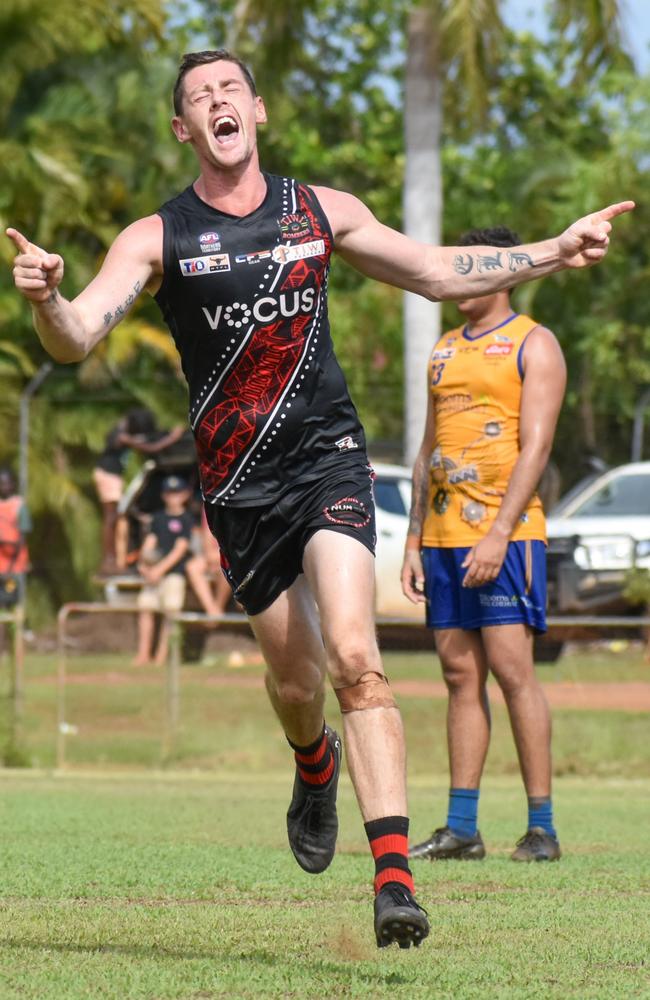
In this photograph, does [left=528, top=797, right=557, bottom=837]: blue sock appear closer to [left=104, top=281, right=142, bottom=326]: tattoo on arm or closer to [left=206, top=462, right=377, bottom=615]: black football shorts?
[left=206, top=462, right=377, bottom=615]: black football shorts

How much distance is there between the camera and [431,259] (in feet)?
18.2

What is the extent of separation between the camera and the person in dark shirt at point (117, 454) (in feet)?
67.7

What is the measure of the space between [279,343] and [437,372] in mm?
2619

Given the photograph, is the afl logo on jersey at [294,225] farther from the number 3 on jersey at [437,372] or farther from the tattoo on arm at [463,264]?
the number 3 on jersey at [437,372]

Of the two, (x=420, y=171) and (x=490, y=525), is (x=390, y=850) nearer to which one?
(x=490, y=525)

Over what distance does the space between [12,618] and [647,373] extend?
2152cm

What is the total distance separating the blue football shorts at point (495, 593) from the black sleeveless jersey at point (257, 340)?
7.58 feet

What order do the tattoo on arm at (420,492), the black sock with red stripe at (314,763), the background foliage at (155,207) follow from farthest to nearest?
the background foliage at (155,207) < the tattoo on arm at (420,492) < the black sock with red stripe at (314,763)

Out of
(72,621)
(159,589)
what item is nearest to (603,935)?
(72,621)

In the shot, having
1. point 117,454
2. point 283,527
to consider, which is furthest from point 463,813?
point 117,454

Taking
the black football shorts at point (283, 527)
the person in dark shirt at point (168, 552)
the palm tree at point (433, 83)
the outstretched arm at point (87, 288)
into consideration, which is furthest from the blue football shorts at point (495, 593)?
the palm tree at point (433, 83)

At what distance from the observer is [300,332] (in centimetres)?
543

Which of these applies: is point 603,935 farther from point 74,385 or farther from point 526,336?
point 74,385

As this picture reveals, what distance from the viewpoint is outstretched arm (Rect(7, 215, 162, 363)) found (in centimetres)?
455
